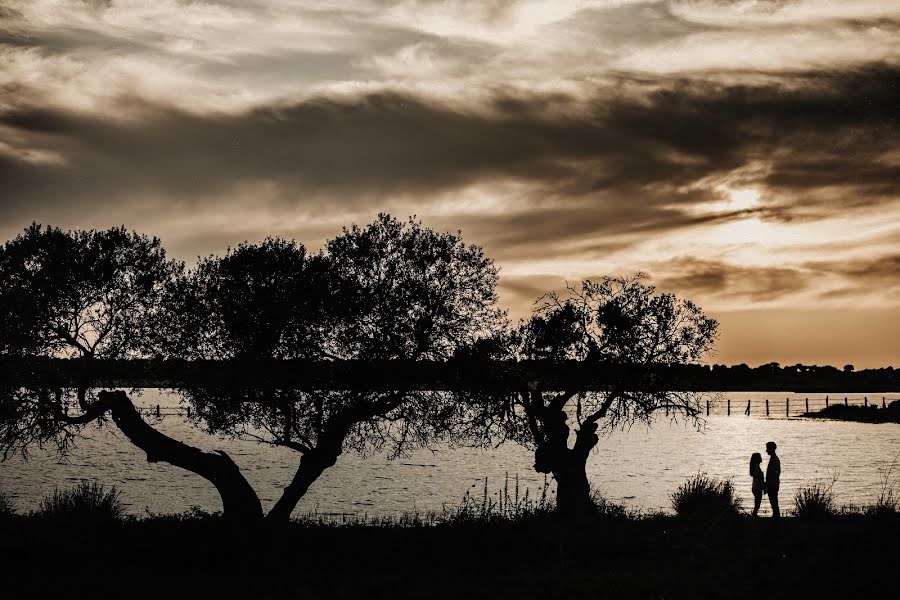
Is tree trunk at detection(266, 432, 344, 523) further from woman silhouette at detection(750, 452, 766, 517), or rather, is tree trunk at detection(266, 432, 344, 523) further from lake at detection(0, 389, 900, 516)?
lake at detection(0, 389, 900, 516)

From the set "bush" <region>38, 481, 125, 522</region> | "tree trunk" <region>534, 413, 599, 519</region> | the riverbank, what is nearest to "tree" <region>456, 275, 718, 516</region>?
"tree trunk" <region>534, 413, 599, 519</region>

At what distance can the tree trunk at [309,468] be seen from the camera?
90.2 ft

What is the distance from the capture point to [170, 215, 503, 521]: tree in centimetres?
2623

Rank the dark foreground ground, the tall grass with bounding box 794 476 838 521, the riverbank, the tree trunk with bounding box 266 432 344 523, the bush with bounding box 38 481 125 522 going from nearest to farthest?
1. the dark foreground ground
2. the tree trunk with bounding box 266 432 344 523
3. the bush with bounding box 38 481 125 522
4. the tall grass with bounding box 794 476 838 521
5. the riverbank

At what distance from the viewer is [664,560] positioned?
22.2 m

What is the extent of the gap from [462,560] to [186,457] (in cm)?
959

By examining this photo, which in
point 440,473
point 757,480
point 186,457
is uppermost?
point 186,457

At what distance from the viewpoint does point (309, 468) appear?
2794 centimetres

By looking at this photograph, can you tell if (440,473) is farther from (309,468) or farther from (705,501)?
(309,468)

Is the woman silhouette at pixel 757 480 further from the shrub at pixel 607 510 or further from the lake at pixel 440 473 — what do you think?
the lake at pixel 440 473

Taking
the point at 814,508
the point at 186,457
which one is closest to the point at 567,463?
the point at 814,508

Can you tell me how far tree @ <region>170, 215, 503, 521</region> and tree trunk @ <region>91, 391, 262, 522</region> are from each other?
1.44m

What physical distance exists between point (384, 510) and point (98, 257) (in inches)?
1253

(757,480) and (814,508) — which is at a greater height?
(757,480)
